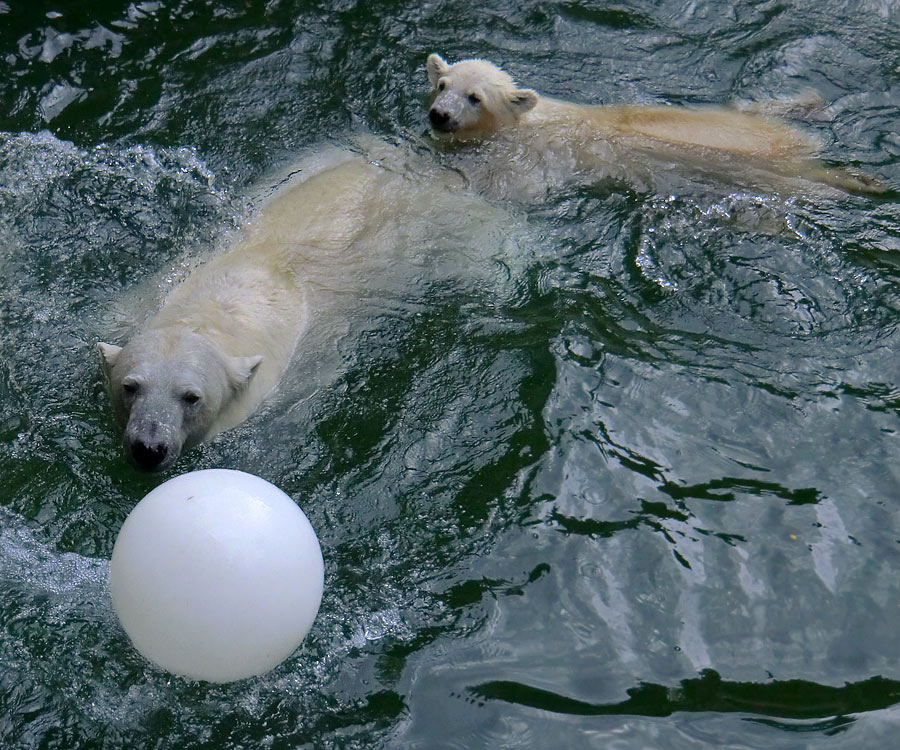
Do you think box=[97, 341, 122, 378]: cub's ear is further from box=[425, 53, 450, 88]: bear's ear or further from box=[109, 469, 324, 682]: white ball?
box=[425, 53, 450, 88]: bear's ear

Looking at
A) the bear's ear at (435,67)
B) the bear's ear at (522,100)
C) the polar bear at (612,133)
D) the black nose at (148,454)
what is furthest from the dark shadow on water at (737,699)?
the bear's ear at (435,67)

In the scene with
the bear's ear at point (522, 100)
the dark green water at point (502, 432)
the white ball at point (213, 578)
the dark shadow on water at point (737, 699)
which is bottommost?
the dark shadow on water at point (737, 699)

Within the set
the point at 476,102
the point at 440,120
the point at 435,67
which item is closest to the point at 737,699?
the point at 440,120

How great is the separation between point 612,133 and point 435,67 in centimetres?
131

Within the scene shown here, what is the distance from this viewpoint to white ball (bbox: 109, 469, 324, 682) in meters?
3.04

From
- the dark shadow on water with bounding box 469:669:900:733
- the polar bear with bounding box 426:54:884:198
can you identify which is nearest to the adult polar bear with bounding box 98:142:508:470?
the polar bear with bounding box 426:54:884:198

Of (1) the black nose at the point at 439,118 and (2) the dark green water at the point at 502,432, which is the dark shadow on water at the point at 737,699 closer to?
(2) the dark green water at the point at 502,432

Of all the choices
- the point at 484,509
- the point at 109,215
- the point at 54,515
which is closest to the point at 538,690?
the point at 484,509

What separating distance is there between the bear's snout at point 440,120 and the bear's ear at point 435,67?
1.55ft

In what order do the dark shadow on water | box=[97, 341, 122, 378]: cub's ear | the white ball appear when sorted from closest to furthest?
the white ball, the dark shadow on water, box=[97, 341, 122, 378]: cub's ear

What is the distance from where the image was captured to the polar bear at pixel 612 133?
6051mm

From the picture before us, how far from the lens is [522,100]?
Answer: 21.2 ft

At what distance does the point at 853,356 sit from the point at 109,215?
13.2 ft

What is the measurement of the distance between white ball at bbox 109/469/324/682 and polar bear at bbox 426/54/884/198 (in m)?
3.66
